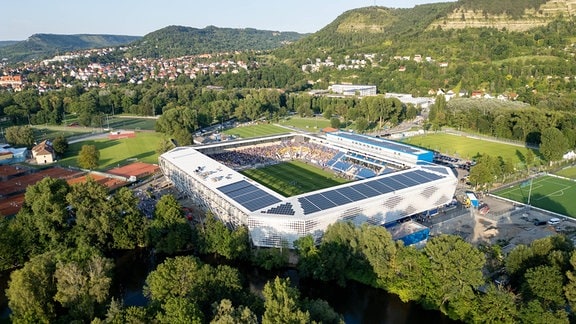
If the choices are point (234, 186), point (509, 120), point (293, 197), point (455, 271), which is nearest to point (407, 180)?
point (293, 197)

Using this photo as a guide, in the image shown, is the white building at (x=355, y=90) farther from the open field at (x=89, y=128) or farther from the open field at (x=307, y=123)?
the open field at (x=89, y=128)

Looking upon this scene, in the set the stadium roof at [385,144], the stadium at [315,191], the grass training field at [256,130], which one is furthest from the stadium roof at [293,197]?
the grass training field at [256,130]

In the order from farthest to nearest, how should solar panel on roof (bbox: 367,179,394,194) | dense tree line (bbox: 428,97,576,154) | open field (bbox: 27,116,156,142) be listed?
open field (bbox: 27,116,156,142), dense tree line (bbox: 428,97,576,154), solar panel on roof (bbox: 367,179,394,194)

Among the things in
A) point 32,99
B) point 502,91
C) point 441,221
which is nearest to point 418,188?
point 441,221

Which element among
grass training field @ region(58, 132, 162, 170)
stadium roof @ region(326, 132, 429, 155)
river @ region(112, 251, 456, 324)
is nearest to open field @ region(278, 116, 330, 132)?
stadium roof @ region(326, 132, 429, 155)

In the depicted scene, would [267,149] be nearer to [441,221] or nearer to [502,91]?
[441,221]

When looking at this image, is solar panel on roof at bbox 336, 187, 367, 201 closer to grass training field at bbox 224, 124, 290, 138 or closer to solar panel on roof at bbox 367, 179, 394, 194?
solar panel on roof at bbox 367, 179, 394, 194
